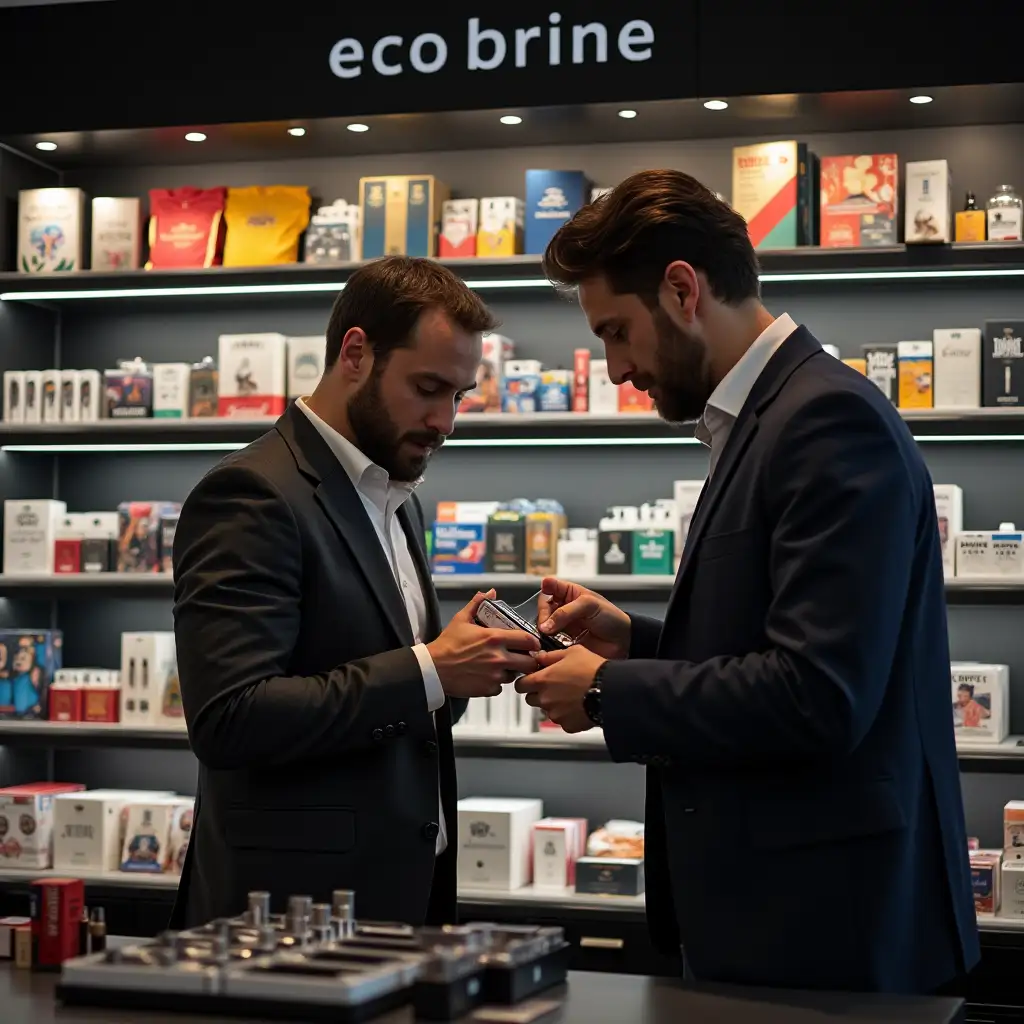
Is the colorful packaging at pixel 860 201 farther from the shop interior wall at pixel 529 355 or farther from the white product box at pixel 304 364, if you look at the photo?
the white product box at pixel 304 364

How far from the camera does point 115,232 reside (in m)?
5.51

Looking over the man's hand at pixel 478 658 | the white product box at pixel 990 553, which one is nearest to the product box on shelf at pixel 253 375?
the white product box at pixel 990 553

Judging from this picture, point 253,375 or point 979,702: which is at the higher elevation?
point 253,375

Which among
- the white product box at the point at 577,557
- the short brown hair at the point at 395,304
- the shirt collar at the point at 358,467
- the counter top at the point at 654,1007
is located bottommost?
the counter top at the point at 654,1007

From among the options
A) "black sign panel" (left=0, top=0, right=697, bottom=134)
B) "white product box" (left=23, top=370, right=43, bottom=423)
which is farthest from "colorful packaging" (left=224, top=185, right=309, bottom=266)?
"white product box" (left=23, top=370, right=43, bottom=423)

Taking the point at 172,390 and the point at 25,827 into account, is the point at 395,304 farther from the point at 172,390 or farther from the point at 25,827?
the point at 25,827

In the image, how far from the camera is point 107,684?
211 inches

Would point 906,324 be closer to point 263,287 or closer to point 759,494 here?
point 263,287

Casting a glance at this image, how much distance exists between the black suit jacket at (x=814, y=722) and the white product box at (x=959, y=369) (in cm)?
265

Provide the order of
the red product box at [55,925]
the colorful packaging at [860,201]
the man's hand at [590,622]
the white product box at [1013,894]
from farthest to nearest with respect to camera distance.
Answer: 1. the colorful packaging at [860,201]
2. the white product box at [1013,894]
3. the man's hand at [590,622]
4. the red product box at [55,925]

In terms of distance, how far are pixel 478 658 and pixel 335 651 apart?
0.87ft

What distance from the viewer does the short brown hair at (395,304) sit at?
2789mm

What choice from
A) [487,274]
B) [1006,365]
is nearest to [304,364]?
[487,274]

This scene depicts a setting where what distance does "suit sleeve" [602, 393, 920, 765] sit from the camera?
2.05m
